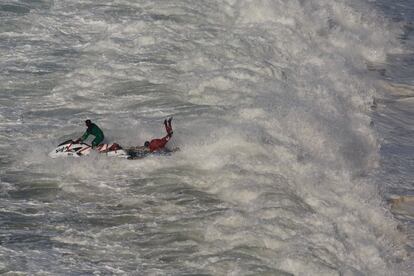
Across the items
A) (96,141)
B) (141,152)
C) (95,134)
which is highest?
(95,134)

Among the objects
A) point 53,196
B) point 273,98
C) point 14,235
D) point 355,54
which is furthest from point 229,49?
point 14,235

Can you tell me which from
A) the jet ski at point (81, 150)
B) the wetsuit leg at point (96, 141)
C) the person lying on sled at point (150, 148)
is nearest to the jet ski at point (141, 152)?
the person lying on sled at point (150, 148)

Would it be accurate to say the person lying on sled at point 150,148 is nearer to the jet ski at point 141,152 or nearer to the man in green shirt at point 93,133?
the jet ski at point 141,152

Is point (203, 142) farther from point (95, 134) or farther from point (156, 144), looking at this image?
point (95, 134)

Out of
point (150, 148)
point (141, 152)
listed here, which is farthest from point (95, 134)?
point (150, 148)

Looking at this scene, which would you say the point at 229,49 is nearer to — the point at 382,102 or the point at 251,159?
the point at 382,102

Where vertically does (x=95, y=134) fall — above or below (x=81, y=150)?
above
